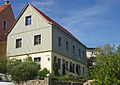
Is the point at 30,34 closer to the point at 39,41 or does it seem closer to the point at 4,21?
the point at 39,41

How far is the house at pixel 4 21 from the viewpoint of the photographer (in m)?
32.1

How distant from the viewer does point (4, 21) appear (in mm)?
35781

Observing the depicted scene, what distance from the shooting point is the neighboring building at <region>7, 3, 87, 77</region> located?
27.0 m

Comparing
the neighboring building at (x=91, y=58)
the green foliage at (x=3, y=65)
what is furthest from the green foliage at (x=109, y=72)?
the neighboring building at (x=91, y=58)

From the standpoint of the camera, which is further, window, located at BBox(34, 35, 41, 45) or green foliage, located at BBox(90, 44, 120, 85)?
window, located at BBox(34, 35, 41, 45)

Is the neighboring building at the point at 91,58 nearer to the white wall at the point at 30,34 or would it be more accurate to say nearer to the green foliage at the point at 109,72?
the white wall at the point at 30,34

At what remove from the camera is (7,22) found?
120 feet

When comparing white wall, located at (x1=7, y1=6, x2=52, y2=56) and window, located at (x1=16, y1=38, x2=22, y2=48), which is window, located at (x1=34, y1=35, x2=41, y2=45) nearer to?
white wall, located at (x1=7, y1=6, x2=52, y2=56)

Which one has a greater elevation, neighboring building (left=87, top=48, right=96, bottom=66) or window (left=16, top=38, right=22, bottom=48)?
window (left=16, top=38, right=22, bottom=48)

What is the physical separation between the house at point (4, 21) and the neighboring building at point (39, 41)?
172 centimetres

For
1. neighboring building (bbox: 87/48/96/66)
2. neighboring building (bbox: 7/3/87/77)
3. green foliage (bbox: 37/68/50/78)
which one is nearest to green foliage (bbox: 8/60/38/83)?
green foliage (bbox: 37/68/50/78)

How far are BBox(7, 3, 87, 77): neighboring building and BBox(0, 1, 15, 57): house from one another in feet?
5.64

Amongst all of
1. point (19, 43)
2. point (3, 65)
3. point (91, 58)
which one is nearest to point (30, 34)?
point (19, 43)

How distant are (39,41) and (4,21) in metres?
10.9
